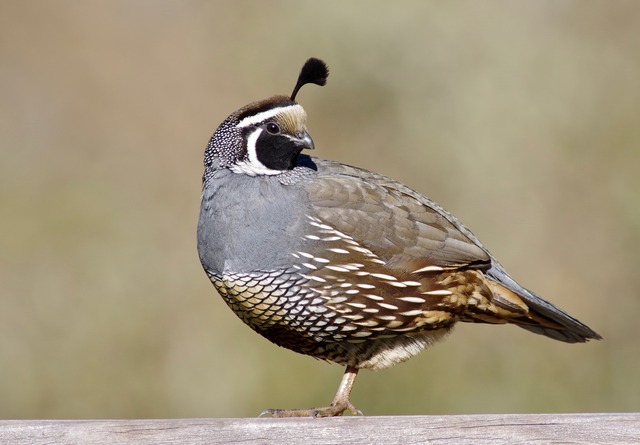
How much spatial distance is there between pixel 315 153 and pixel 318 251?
3373mm

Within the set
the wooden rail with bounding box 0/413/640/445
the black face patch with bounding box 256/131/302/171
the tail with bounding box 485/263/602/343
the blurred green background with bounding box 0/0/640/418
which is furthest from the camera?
the blurred green background with bounding box 0/0/640/418

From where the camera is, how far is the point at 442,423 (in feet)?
8.62

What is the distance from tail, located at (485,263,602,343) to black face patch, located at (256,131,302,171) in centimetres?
89

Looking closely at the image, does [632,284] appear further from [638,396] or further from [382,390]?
[382,390]

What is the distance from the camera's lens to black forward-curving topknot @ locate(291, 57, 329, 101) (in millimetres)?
3523

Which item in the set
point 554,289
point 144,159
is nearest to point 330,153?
point 144,159

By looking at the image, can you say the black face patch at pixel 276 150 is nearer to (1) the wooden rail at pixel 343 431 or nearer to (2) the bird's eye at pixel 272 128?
(2) the bird's eye at pixel 272 128

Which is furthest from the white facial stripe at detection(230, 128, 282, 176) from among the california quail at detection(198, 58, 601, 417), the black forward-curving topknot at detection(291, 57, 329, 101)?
the black forward-curving topknot at detection(291, 57, 329, 101)

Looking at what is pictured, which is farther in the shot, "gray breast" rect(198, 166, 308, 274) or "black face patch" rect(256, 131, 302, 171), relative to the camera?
"black face patch" rect(256, 131, 302, 171)

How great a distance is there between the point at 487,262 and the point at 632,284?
2.83m

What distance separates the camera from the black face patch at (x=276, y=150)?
11.3 ft

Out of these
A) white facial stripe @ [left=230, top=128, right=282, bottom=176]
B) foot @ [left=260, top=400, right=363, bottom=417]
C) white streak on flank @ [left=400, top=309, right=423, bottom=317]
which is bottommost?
foot @ [left=260, top=400, right=363, bottom=417]

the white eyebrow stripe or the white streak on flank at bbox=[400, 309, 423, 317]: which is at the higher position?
the white eyebrow stripe

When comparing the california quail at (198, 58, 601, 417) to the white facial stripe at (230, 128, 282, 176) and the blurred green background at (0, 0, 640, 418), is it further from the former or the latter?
the blurred green background at (0, 0, 640, 418)
